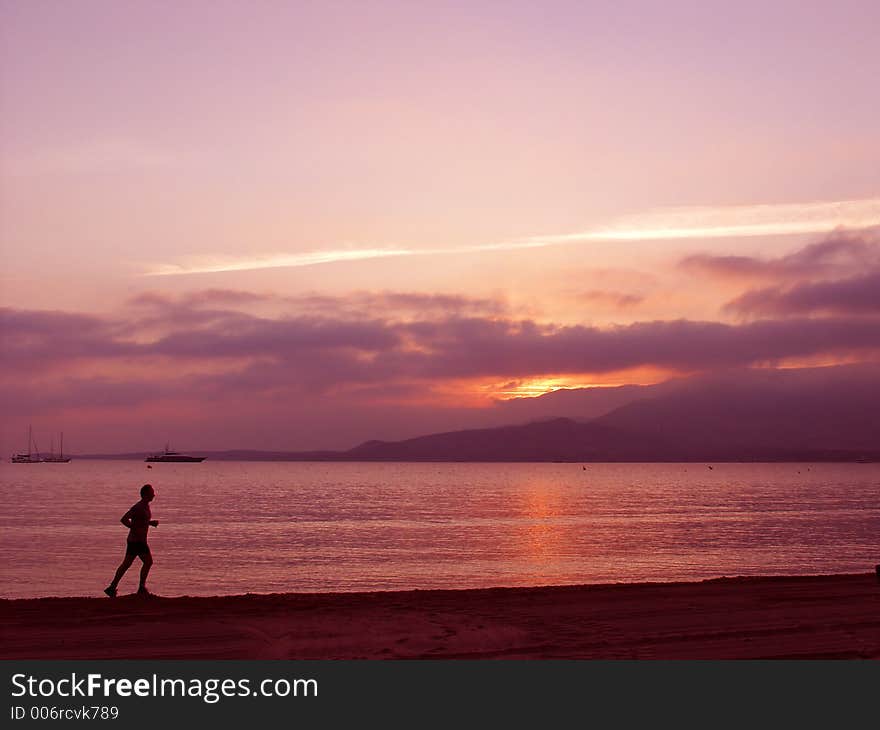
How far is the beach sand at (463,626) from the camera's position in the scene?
37.9ft

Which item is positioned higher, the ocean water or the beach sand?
the beach sand

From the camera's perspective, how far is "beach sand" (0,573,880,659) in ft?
37.9

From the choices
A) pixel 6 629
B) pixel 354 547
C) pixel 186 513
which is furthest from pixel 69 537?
pixel 6 629

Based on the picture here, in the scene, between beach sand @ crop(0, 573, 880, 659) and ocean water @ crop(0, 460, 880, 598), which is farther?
ocean water @ crop(0, 460, 880, 598)

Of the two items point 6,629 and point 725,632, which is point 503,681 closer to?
point 725,632

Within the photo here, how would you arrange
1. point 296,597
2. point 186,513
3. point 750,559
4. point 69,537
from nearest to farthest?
point 296,597, point 750,559, point 69,537, point 186,513

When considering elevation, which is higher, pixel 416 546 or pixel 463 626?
pixel 463 626

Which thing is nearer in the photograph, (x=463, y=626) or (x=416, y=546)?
(x=463, y=626)

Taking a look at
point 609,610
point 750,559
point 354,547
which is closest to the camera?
point 609,610

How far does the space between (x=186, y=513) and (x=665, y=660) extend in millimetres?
69290

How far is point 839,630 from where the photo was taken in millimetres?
12883

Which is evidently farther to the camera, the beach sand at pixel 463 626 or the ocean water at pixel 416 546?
the ocean water at pixel 416 546

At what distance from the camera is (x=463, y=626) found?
13242 mm

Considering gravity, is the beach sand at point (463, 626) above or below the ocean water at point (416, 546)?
above
